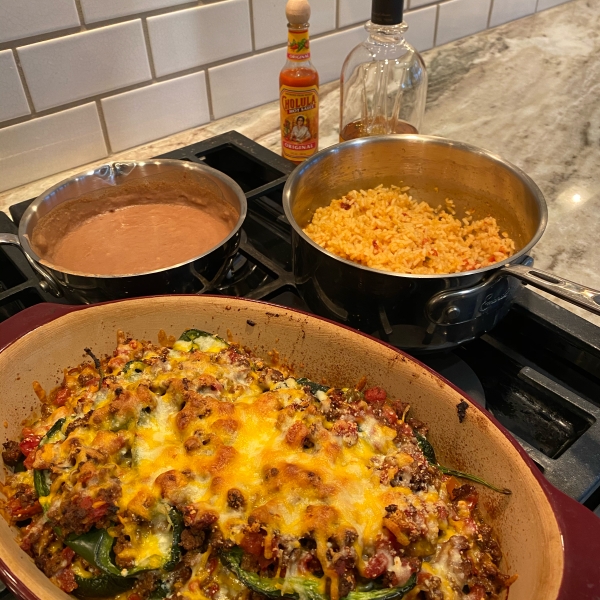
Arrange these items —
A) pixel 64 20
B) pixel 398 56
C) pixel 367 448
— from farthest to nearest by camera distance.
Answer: pixel 398 56, pixel 64 20, pixel 367 448

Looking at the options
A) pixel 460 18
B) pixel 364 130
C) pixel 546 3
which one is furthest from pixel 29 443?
pixel 546 3

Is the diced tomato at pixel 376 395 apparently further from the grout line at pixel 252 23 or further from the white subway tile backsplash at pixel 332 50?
the white subway tile backsplash at pixel 332 50

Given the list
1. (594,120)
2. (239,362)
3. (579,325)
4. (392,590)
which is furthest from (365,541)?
(594,120)

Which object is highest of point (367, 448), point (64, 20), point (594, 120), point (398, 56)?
point (64, 20)

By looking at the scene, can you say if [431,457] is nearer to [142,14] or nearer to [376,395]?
[376,395]

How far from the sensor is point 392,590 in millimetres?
623

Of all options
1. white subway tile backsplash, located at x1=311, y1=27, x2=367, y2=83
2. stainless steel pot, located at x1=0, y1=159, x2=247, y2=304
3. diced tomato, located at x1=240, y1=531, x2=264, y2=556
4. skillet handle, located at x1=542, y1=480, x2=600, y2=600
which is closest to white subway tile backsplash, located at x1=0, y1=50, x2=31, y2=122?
stainless steel pot, located at x1=0, y1=159, x2=247, y2=304

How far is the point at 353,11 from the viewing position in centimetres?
170

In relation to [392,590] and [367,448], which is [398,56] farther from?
[392,590]

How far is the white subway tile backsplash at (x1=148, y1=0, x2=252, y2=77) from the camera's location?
4.42 feet

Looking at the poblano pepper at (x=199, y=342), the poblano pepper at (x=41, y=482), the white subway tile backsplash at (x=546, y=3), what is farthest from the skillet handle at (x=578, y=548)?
the white subway tile backsplash at (x=546, y=3)

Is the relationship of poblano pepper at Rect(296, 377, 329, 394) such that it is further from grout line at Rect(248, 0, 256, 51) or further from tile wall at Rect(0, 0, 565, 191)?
grout line at Rect(248, 0, 256, 51)

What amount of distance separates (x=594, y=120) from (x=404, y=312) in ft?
4.13

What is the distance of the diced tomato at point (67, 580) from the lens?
64 centimetres
